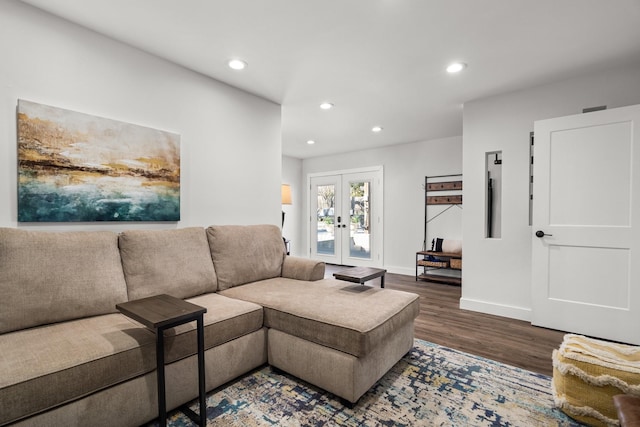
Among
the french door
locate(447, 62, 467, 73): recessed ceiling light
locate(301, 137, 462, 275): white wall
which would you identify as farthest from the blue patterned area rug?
the french door

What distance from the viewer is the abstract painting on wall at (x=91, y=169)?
6.27ft

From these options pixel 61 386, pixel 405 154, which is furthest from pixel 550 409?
pixel 405 154

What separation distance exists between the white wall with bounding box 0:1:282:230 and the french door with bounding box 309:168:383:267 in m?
2.97

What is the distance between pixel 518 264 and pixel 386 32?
272 centimetres

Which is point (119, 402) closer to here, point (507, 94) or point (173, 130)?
point (173, 130)

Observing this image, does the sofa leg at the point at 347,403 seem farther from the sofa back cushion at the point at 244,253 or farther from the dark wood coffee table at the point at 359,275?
the sofa back cushion at the point at 244,253

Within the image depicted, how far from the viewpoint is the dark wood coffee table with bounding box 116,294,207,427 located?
4.60 ft

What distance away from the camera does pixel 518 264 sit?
3289 mm

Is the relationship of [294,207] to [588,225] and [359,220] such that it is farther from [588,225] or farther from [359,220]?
[588,225]

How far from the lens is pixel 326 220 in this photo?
6906 mm

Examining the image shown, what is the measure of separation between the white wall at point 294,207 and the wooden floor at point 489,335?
148 inches

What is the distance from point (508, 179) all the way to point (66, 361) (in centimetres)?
391

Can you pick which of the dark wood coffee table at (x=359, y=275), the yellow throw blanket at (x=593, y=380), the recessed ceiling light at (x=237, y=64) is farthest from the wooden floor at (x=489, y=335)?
the recessed ceiling light at (x=237, y=64)

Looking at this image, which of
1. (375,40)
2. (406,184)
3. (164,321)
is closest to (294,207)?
(406,184)
